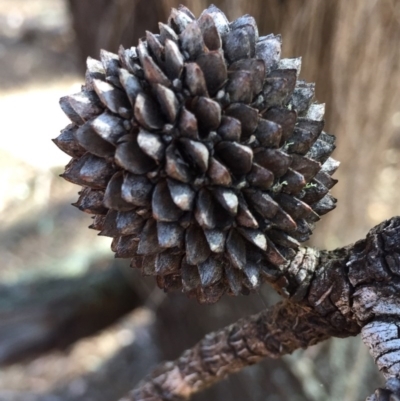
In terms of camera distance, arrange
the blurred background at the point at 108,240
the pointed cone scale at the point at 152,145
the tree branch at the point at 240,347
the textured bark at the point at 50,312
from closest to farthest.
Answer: the pointed cone scale at the point at 152,145 → the tree branch at the point at 240,347 → the blurred background at the point at 108,240 → the textured bark at the point at 50,312

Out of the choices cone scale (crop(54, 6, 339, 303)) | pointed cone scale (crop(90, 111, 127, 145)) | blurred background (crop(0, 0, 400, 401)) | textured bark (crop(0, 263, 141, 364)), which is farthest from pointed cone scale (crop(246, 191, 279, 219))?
textured bark (crop(0, 263, 141, 364))

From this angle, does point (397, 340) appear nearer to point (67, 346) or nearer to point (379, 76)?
point (379, 76)

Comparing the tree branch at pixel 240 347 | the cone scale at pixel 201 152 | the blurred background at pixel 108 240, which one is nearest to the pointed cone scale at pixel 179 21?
the cone scale at pixel 201 152

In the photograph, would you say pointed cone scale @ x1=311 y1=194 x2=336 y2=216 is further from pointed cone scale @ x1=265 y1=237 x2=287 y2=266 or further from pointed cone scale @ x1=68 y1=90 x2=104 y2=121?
pointed cone scale @ x1=68 y1=90 x2=104 y2=121

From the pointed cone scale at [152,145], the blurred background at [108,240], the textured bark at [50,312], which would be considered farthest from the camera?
the textured bark at [50,312]

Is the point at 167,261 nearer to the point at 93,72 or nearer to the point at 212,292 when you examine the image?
the point at 212,292

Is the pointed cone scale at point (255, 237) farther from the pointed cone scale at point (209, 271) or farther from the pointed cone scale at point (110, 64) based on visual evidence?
the pointed cone scale at point (110, 64)
